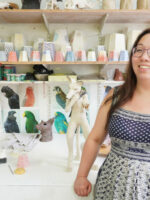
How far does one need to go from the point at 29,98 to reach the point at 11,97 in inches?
6.0

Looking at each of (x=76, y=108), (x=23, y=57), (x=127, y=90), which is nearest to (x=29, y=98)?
(x=23, y=57)

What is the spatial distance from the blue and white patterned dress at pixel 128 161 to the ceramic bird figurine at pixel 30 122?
1044 mm

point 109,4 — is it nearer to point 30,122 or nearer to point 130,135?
point 130,135

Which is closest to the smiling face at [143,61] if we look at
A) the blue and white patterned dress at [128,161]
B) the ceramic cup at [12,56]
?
the blue and white patterned dress at [128,161]

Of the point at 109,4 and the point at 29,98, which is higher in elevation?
the point at 109,4

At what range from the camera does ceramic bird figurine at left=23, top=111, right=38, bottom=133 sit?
165 centimetres

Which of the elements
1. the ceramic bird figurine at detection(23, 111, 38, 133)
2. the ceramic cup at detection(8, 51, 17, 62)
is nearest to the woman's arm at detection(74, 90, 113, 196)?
the ceramic cup at detection(8, 51, 17, 62)

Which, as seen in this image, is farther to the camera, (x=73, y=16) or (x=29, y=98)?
(x=29, y=98)

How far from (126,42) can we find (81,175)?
1035mm

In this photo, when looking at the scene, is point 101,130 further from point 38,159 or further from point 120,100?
point 38,159

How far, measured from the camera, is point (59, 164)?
111cm

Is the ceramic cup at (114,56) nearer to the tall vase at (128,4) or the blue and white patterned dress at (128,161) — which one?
the tall vase at (128,4)

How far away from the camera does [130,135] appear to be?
667mm

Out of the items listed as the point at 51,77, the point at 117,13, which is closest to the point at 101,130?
the point at 51,77
